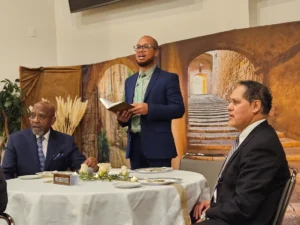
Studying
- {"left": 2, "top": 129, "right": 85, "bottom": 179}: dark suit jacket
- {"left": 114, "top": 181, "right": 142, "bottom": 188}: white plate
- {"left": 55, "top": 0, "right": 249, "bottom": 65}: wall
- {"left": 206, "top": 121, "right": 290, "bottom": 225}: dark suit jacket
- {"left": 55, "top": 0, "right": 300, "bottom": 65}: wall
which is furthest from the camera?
{"left": 55, "top": 0, "right": 249, "bottom": 65}: wall

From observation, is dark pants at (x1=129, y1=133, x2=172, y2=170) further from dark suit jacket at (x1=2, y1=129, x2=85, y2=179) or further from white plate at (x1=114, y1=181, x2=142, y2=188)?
white plate at (x1=114, y1=181, x2=142, y2=188)

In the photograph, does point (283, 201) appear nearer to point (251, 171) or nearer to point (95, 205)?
point (251, 171)

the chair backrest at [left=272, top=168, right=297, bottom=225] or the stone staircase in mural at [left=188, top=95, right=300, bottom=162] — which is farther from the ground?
the stone staircase in mural at [left=188, top=95, right=300, bottom=162]

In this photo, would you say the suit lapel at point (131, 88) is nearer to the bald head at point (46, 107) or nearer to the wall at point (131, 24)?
the bald head at point (46, 107)

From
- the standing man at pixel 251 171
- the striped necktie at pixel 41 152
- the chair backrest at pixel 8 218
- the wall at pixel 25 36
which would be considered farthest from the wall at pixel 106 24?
the chair backrest at pixel 8 218

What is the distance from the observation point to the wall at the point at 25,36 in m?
7.51

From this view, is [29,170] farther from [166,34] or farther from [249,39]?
[166,34]

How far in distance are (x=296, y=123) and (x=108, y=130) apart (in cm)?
285

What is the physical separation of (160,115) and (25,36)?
4.50m

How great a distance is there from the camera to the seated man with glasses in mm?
3693

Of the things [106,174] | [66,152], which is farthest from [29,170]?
[106,174]

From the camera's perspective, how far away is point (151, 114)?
377 centimetres

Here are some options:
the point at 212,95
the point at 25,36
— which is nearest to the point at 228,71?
the point at 212,95

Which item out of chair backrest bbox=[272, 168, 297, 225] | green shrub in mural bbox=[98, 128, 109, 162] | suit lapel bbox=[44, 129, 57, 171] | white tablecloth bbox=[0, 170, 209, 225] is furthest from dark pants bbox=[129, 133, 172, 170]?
green shrub in mural bbox=[98, 128, 109, 162]
